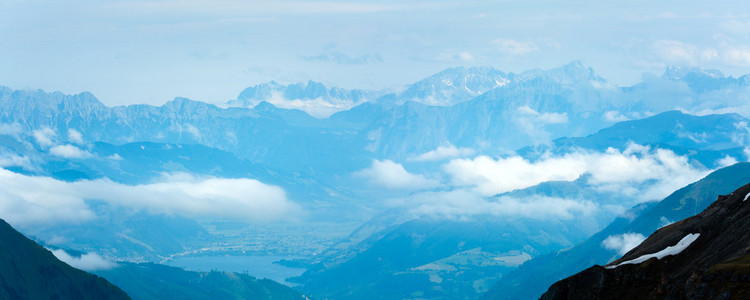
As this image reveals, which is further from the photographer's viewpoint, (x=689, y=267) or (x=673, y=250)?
(x=673, y=250)

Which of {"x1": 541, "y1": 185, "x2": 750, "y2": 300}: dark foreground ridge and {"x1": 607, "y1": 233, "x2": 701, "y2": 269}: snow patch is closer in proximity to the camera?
{"x1": 541, "y1": 185, "x2": 750, "y2": 300}: dark foreground ridge

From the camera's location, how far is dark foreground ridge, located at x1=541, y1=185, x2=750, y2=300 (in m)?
89.9

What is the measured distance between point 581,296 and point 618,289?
18.5 feet

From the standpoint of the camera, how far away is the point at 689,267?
346 feet

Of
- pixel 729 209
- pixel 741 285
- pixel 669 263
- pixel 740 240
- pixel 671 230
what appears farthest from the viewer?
pixel 671 230

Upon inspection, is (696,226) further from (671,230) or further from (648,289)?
(648,289)

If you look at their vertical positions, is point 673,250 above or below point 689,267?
above

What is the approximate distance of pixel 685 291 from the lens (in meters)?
93.5

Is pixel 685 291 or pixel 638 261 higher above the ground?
pixel 638 261

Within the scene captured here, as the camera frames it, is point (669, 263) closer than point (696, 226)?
Yes

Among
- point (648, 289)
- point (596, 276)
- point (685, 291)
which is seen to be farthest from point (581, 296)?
point (685, 291)

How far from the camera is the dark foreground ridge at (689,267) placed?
89.9m

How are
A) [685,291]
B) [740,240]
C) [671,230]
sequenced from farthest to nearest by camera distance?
[671,230], [740,240], [685,291]

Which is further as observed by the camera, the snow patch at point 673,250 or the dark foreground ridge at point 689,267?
the snow patch at point 673,250
